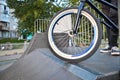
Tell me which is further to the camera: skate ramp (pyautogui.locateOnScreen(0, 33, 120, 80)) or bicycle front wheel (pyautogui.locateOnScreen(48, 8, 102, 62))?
bicycle front wheel (pyautogui.locateOnScreen(48, 8, 102, 62))

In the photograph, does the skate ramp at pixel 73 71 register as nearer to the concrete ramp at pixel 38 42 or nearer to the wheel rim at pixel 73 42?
the wheel rim at pixel 73 42

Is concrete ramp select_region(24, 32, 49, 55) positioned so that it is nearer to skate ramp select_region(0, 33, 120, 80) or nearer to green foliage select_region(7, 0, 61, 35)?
skate ramp select_region(0, 33, 120, 80)

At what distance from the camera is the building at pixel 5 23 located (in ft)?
115

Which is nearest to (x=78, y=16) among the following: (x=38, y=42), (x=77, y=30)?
(x=77, y=30)

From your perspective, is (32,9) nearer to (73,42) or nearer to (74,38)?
(73,42)

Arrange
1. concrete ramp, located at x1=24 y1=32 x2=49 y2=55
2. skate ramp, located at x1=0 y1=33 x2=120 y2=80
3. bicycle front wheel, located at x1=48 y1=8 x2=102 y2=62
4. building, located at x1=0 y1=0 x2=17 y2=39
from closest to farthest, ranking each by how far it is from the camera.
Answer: skate ramp, located at x1=0 y1=33 x2=120 y2=80, bicycle front wheel, located at x1=48 y1=8 x2=102 y2=62, concrete ramp, located at x1=24 y1=32 x2=49 y2=55, building, located at x1=0 y1=0 x2=17 y2=39

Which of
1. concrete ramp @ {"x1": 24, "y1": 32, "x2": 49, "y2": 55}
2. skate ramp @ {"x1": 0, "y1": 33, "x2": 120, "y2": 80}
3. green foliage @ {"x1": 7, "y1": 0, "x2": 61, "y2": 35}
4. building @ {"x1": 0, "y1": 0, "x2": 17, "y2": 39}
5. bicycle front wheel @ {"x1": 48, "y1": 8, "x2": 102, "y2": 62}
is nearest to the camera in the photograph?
skate ramp @ {"x1": 0, "y1": 33, "x2": 120, "y2": 80}

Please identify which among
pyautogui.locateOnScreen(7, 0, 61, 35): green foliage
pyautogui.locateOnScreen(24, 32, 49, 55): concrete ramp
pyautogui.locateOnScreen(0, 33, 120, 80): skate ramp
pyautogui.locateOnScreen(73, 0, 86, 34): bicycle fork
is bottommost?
pyautogui.locateOnScreen(0, 33, 120, 80): skate ramp

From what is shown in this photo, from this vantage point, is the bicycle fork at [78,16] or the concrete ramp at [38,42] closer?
the bicycle fork at [78,16]

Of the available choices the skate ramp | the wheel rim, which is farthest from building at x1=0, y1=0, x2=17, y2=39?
the wheel rim

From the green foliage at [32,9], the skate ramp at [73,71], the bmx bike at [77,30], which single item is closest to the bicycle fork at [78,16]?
the bmx bike at [77,30]

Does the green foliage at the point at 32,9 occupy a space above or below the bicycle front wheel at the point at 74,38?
above

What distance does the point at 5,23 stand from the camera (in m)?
37.6

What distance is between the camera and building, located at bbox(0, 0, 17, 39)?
35094 millimetres
